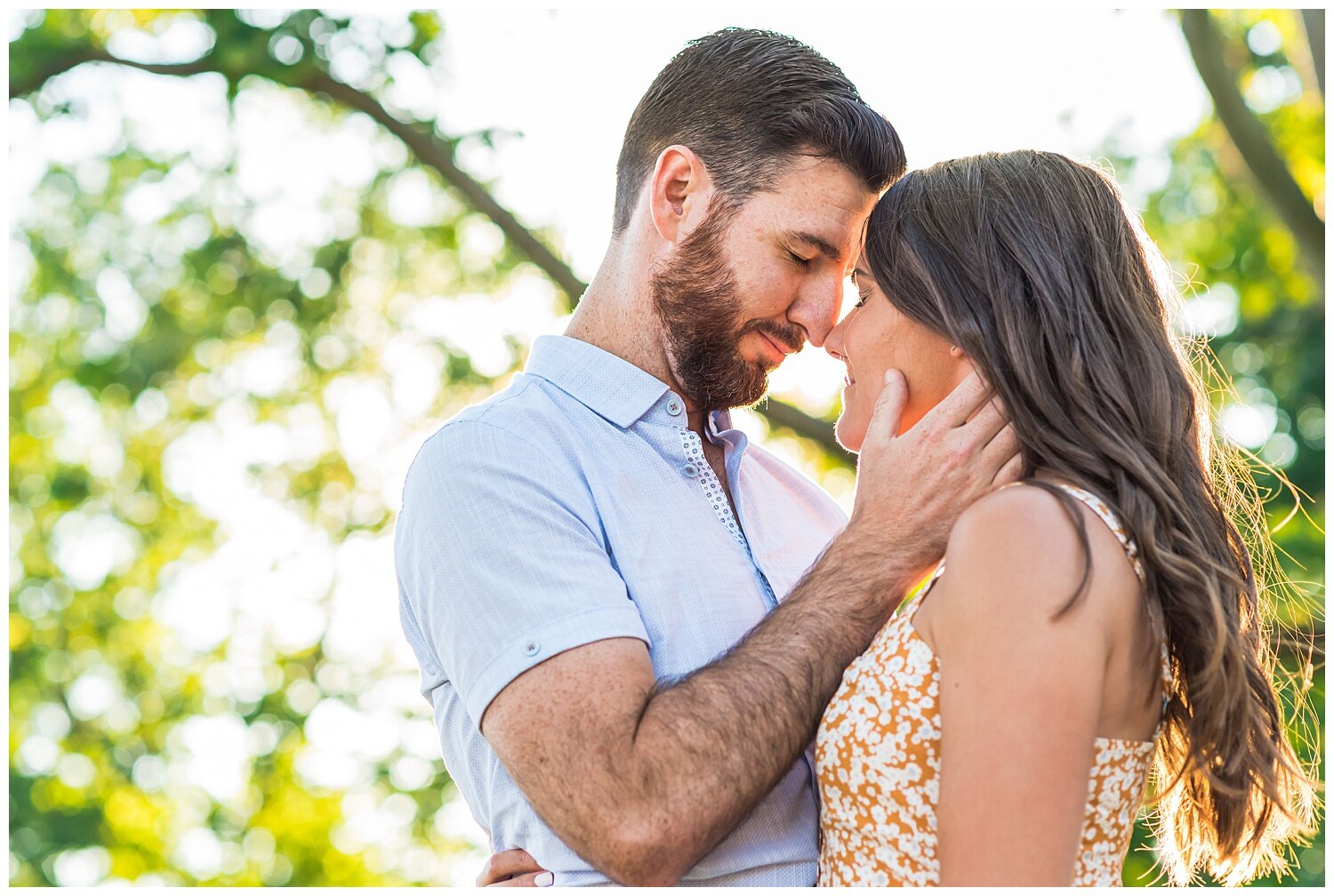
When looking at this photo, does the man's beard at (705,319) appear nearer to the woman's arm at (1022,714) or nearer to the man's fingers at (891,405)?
the man's fingers at (891,405)

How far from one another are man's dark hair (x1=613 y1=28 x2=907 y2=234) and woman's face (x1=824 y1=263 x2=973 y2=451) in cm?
43

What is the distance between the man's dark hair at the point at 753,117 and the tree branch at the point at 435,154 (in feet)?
9.46

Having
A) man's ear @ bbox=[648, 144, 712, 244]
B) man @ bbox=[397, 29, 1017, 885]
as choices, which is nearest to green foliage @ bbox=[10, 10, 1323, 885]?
man's ear @ bbox=[648, 144, 712, 244]

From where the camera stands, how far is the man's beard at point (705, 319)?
3041 millimetres

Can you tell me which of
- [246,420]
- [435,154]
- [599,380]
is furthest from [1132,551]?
[246,420]

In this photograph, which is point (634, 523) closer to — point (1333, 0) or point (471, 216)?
point (1333, 0)

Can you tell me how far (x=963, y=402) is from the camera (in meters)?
2.46

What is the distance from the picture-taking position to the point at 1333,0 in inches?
195

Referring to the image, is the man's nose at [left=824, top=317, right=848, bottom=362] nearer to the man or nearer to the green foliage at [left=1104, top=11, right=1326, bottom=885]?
the man

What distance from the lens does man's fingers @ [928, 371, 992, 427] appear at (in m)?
2.46


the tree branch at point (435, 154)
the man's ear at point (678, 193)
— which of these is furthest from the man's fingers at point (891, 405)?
the tree branch at point (435, 154)

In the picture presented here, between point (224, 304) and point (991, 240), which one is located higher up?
point (991, 240)

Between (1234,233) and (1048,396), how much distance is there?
10035mm

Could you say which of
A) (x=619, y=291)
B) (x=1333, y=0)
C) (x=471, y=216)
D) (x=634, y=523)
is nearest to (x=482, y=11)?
(x=471, y=216)
